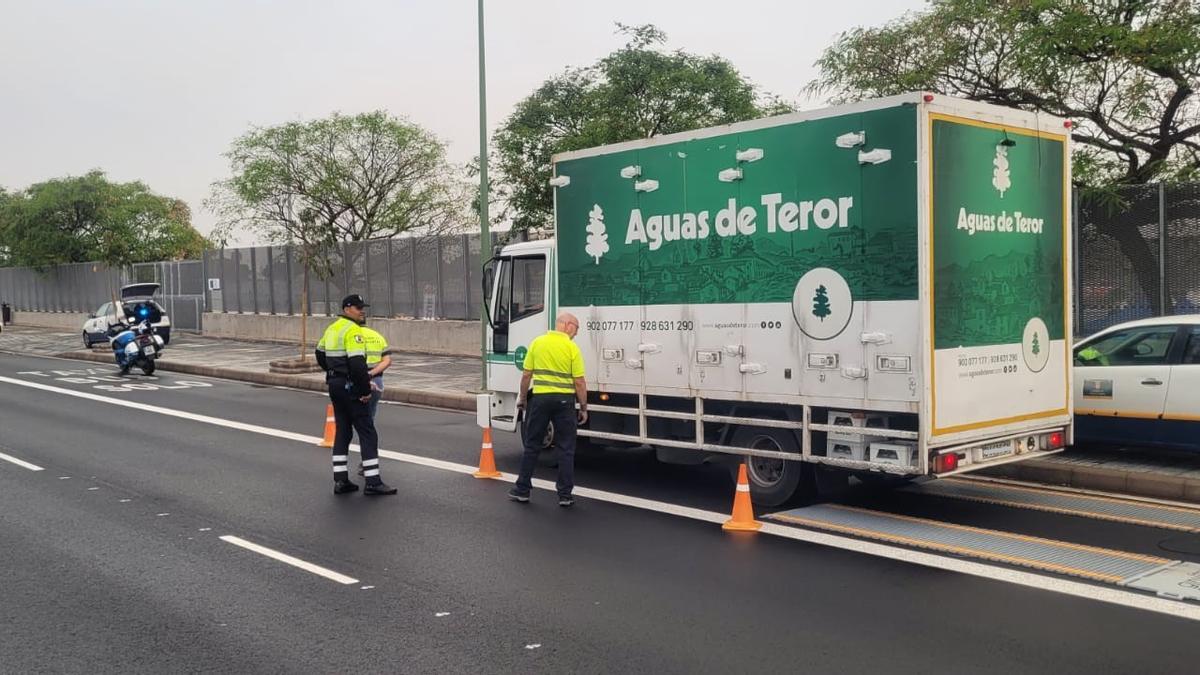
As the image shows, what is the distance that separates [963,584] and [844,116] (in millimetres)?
3599

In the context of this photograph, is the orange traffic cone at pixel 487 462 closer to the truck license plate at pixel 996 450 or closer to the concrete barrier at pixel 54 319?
the truck license plate at pixel 996 450

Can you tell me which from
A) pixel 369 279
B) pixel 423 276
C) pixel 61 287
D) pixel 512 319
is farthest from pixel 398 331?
pixel 61 287

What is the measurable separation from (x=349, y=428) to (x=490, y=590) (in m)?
3.74

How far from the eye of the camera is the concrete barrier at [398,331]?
84.6 feet

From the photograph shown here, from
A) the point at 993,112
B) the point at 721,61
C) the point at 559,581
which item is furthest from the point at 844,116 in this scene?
the point at 721,61

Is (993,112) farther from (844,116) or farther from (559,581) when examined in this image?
(559,581)

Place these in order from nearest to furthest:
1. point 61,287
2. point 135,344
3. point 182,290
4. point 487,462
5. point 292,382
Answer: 1. point 487,462
2. point 292,382
3. point 135,344
4. point 182,290
5. point 61,287

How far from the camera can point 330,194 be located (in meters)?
33.0

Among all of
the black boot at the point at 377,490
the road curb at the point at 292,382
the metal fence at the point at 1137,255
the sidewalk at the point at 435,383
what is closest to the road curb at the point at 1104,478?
the sidewalk at the point at 435,383

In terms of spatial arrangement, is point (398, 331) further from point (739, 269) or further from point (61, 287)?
point (61, 287)

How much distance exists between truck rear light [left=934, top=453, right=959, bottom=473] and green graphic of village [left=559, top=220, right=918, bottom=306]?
122 cm

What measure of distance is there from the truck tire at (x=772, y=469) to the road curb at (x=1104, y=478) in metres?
2.48

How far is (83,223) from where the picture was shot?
4759 centimetres

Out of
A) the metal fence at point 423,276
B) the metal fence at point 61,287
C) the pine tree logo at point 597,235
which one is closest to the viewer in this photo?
the pine tree logo at point 597,235
